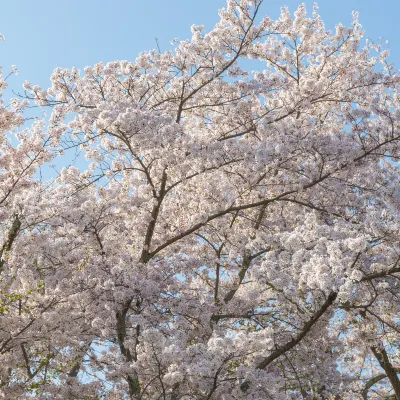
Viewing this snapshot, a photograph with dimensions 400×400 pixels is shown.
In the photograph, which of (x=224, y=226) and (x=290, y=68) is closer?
(x=224, y=226)

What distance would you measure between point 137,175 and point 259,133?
3.87 meters

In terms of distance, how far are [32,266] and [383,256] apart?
24.6ft

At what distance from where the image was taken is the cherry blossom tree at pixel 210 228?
954 cm

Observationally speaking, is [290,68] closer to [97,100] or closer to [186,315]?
[97,100]

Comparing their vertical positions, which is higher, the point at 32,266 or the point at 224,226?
the point at 224,226

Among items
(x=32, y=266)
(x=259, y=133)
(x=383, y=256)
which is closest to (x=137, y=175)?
(x=259, y=133)

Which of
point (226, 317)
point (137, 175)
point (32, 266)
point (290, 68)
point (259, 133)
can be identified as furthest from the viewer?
point (290, 68)

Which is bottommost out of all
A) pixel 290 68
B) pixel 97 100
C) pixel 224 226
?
pixel 224 226

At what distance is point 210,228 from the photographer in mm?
14445

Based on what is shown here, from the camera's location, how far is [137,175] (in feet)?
49.4

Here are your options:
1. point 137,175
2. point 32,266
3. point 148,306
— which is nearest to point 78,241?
point 32,266

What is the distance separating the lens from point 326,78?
15125 millimetres

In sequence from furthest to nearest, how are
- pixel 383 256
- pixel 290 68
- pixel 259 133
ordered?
pixel 290 68, pixel 259 133, pixel 383 256

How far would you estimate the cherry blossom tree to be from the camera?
9.54m
